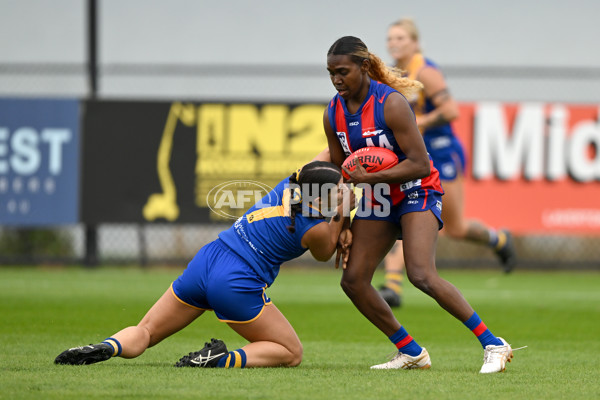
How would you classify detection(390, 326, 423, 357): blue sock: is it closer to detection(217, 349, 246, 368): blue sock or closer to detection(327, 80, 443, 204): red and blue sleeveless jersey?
detection(327, 80, 443, 204): red and blue sleeveless jersey

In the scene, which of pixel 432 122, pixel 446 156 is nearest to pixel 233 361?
pixel 432 122

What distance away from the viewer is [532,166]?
508 inches

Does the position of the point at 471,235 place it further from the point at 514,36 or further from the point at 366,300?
the point at 514,36

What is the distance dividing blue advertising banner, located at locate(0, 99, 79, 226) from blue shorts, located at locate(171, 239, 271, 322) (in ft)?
26.4

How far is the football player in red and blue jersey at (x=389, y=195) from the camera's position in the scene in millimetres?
5281

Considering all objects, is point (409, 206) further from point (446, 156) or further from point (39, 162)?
point (39, 162)

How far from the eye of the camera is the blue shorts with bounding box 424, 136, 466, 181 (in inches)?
340

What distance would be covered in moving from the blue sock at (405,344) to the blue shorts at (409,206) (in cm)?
64

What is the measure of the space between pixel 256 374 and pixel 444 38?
11212 mm

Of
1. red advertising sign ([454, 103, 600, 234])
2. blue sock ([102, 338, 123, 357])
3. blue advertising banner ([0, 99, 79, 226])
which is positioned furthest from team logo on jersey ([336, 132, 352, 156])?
blue advertising banner ([0, 99, 79, 226])

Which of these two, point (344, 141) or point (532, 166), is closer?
point (344, 141)

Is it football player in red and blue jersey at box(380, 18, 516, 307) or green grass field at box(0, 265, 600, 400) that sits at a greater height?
football player in red and blue jersey at box(380, 18, 516, 307)

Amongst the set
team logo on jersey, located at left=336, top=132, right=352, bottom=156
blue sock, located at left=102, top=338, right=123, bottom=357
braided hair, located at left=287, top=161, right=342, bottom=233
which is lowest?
blue sock, located at left=102, top=338, right=123, bottom=357

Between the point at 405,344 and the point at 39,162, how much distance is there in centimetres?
860
